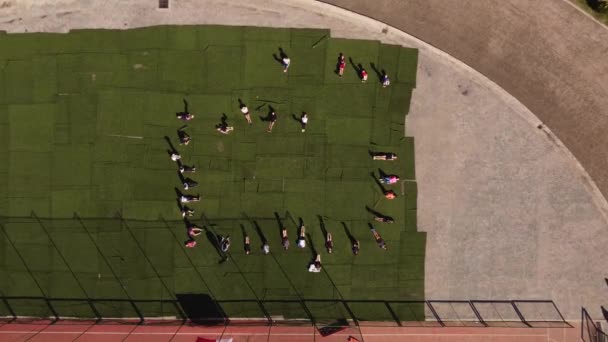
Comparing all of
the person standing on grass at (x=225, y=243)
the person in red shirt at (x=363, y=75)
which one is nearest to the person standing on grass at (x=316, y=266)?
the person standing on grass at (x=225, y=243)

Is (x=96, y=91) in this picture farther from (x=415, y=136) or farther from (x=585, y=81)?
(x=585, y=81)

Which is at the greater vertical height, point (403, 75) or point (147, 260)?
point (403, 75)

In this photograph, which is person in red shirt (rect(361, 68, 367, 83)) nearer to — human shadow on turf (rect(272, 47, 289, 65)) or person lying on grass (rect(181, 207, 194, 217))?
human shadow on turf (rect(272, 47, 289, 65))

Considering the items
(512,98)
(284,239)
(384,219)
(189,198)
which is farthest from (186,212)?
(512,98)

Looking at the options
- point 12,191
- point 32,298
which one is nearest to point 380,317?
point 32,298

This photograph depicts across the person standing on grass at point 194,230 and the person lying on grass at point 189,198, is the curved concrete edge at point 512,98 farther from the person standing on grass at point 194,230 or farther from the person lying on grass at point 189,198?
the person standing on grass at point 194,230

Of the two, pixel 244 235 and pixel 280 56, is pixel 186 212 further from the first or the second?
pixel 280 56
